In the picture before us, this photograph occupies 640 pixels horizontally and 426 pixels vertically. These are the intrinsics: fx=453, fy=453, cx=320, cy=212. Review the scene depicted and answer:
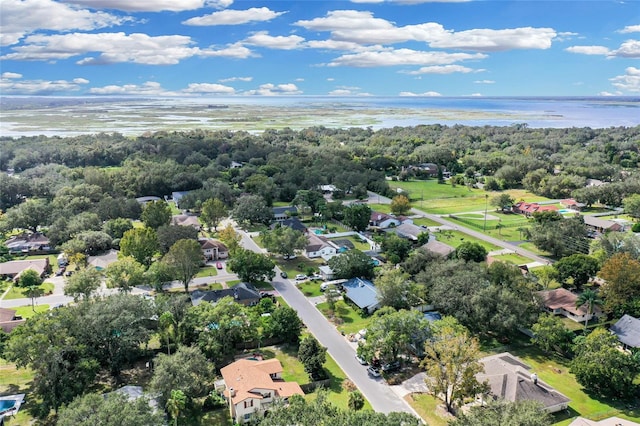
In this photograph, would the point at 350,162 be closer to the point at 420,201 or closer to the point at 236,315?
the point at 420,201

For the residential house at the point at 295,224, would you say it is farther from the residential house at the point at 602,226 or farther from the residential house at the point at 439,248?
the residential house at the point at 602,226

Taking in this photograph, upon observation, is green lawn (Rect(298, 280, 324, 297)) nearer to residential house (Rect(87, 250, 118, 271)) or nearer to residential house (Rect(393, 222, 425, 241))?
residential house (Rect(393, 222, 425, 241))

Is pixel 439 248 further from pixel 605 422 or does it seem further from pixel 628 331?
pixel 605 422

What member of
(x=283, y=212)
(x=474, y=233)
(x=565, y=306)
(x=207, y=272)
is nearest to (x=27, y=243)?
(x=207, y=272)

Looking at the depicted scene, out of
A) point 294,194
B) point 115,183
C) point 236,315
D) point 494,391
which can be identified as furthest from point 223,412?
→ point 115,183

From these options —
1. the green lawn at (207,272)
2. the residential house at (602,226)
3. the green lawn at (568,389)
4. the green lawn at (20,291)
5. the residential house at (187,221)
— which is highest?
the residential house at (602,226)

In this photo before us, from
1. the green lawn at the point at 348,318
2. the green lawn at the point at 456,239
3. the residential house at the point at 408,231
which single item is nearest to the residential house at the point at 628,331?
the green lawn at the point at 348,318
